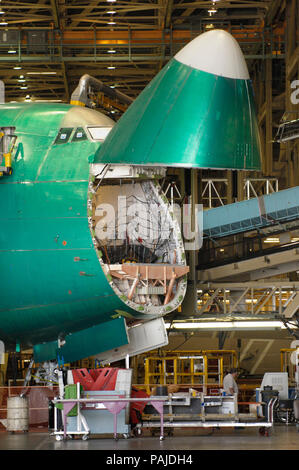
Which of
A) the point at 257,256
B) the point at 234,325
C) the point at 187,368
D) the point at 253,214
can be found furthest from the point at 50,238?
the point at 187,368

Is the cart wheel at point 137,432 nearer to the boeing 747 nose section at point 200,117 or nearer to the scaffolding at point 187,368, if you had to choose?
→ the boeing 747 nose section at point 200,117

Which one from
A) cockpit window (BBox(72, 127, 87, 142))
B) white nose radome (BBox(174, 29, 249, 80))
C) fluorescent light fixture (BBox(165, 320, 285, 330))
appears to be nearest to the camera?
white nose radome (BBox(174, 29, 249, 80))

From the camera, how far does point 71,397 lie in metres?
18.1

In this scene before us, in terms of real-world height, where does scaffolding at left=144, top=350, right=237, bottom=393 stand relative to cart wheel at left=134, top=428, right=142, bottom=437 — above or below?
below

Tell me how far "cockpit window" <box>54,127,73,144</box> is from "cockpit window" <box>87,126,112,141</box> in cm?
49

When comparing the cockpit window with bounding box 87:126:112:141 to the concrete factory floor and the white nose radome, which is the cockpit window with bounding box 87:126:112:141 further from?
the concrete factory floor

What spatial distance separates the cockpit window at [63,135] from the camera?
20203 mm

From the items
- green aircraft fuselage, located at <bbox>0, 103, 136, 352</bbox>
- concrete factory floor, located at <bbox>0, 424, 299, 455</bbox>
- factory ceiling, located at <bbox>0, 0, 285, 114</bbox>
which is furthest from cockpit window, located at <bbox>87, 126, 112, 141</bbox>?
factory ceiling, located at <bbox>0, 0, 285, 114</bbox>

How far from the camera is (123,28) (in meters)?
37.3

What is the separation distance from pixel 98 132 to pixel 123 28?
60.1ft

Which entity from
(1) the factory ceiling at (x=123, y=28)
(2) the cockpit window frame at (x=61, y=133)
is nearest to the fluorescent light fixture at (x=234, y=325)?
(1) the factory ceiling at (x=123, y=28)

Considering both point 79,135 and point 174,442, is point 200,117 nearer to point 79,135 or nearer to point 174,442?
point 79,135

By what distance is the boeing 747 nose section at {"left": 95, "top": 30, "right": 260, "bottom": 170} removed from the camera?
16484 mm

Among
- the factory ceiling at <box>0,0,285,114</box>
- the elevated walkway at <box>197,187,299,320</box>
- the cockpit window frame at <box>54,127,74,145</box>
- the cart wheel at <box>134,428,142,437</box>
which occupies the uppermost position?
the factory ceiling at <box>0,0,285,114</box>
